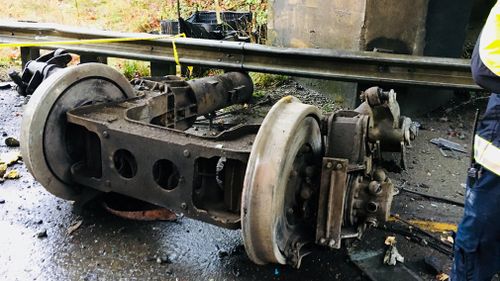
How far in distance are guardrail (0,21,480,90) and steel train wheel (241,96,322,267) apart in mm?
2192

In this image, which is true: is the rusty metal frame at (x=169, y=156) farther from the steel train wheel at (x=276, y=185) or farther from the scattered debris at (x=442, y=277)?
the scattered debris at (x=442, y=277)

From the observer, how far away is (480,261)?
7.81 feet

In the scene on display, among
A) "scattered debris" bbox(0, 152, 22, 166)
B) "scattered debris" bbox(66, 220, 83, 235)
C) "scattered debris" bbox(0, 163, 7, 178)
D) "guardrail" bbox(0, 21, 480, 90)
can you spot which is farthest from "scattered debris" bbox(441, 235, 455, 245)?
"scattered debris" bbox(0, 152, 22, 166)

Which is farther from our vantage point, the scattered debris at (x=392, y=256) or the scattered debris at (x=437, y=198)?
the scattered debris at (x=437, y=198)

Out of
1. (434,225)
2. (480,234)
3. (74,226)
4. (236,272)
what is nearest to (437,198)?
(434,225)

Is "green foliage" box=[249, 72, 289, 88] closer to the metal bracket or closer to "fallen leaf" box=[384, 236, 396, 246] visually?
"fallen leaf" box=[384, 236, 396, 246]

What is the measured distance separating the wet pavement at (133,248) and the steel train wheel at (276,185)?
0.45 metres

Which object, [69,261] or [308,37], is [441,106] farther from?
[69,261]

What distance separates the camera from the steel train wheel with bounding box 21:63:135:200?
2.95m

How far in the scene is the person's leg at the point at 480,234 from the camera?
2.27 m

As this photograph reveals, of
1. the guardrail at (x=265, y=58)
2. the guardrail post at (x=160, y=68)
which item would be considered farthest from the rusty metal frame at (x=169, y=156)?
the guardrail post at (x=160, y=68)

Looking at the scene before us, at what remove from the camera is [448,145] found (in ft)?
14.9

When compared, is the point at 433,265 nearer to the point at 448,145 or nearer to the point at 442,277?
the point at 442,277

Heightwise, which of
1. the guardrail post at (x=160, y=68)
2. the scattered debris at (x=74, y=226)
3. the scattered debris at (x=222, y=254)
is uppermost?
the guardrail post at (x=160, y=68)
